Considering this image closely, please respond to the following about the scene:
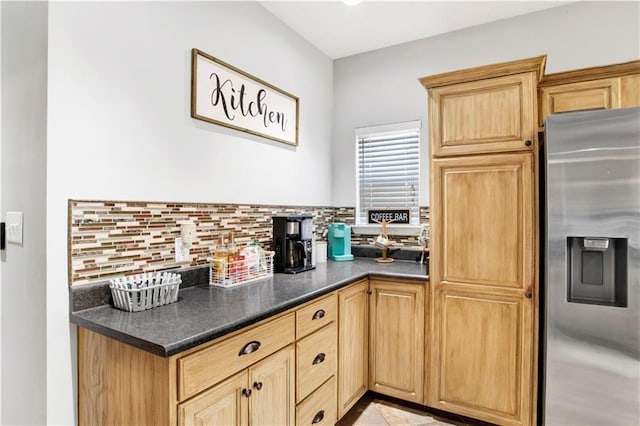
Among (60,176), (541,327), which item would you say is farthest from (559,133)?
(60,176)

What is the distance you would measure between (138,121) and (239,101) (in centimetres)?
69

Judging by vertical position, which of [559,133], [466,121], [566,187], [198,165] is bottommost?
[566,187]

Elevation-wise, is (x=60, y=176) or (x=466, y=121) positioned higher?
(x=466, y=121)

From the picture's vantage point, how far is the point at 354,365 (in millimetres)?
2158

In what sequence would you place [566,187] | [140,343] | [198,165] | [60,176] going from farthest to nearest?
[198,165]
[566,187]
[60,176]
[140,343]

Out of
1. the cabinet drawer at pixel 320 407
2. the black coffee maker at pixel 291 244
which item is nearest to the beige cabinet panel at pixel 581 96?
the black coffee maker at pixel 291 244

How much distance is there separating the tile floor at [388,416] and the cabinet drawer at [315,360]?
1.54ft

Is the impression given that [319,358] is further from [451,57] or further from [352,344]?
[451,57]

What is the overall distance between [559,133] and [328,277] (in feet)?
4.62

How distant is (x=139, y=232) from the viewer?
1.61 metres

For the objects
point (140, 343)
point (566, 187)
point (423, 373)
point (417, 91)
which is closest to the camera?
point (140, 343)

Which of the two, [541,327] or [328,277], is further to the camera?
[328,277]

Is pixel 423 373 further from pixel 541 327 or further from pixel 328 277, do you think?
pixel 328 277

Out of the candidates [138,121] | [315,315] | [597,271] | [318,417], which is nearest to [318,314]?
[315,315]
